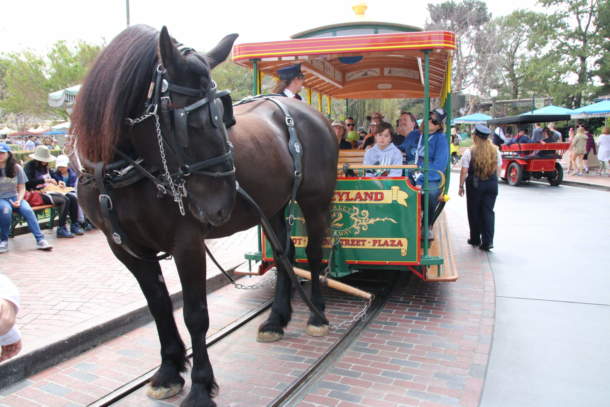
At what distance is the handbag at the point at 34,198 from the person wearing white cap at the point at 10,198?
2.18ft

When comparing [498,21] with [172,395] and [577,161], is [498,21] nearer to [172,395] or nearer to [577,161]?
[577,161]

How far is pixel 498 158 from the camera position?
24.0 feet

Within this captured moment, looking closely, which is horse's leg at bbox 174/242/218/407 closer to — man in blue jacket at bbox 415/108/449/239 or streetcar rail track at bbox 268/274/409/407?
streetcar rail track at bbox 268/274/409/407

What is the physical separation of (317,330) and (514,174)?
14034 mm

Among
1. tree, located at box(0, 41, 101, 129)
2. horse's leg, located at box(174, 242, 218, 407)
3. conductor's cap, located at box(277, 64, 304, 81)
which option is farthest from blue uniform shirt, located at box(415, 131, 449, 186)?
tree, located at box(0, 41, 101, 129)

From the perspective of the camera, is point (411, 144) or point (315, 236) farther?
point (411, 144)

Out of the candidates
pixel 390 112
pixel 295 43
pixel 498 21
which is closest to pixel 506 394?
pixel 295 43

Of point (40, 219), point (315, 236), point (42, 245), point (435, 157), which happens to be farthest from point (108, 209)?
point (40, 219)

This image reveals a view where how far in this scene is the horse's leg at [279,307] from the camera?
160 inches

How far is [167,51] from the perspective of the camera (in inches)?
93.4

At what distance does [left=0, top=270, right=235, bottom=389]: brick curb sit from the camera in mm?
3365

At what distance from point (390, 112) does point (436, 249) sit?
302 inches

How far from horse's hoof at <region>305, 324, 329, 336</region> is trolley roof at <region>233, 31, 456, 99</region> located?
2478 millimetres

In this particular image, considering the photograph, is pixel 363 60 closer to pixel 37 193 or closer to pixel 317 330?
pixel 317 330
